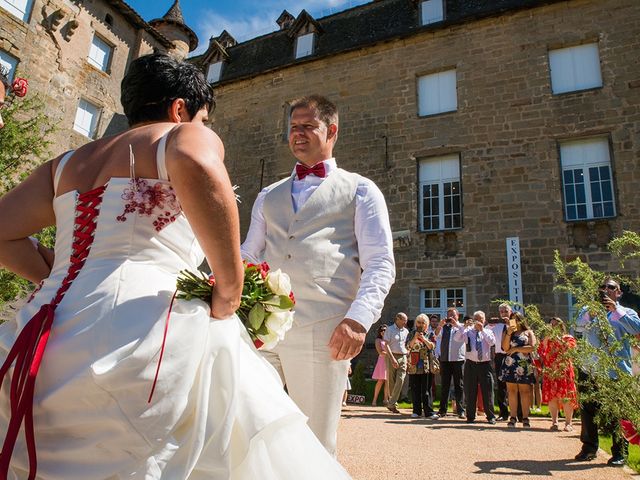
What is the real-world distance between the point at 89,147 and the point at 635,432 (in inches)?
193

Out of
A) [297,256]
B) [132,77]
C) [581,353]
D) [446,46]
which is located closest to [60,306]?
[132,77]

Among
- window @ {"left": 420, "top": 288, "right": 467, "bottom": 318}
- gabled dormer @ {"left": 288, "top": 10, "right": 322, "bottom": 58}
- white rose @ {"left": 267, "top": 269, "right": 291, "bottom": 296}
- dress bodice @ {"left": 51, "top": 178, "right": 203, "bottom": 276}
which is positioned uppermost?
gabled dormer @ {"left": 288, "top": 10, "right": 322, "bottom": 58}

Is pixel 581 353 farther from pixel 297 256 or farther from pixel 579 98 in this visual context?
pixel 579 98

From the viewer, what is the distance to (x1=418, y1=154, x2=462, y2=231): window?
1373cm

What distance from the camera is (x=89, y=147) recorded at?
176cm

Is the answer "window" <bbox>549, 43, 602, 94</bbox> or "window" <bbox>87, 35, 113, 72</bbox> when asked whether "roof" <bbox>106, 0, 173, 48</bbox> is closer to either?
"window" <bbox>87, 35, 113, 72</bbox>

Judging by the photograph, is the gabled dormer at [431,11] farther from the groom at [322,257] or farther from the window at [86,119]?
the groom at [322,257]

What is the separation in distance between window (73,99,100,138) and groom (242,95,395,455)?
17073 mm

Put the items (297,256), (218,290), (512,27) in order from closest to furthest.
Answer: (218,290) → (297,256) → (512,27)

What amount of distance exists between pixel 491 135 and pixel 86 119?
46.8 feet

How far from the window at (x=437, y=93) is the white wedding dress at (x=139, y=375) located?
1406 centimetres

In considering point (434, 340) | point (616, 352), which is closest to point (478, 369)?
point (434, 340)

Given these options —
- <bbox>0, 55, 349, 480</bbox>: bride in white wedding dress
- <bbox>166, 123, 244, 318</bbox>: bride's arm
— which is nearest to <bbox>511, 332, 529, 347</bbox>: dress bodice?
<bbox>0, 55, 349, 480</bbox>: bride in white wedding dress

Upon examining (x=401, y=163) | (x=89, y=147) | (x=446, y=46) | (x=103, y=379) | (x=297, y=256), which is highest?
(x=446, y=46)
